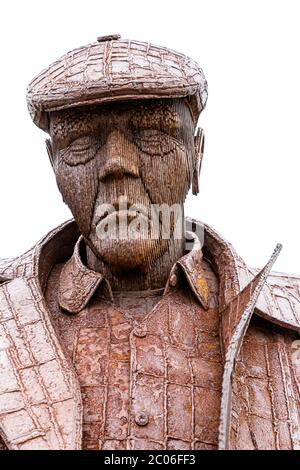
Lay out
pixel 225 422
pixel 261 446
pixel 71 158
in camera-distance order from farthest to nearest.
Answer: pixel 71 158
pixel 261 446
pixel 225 422

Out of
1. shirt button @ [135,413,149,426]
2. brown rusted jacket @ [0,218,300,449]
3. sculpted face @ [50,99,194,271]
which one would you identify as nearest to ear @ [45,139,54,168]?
sculpted face @ [50,99,194,271]

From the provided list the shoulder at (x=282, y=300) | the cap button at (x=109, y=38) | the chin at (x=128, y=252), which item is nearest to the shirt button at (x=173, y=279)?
the chin at (x=128, y=252)

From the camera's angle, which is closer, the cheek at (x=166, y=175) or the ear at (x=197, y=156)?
the cheek at (x=166, y=175)

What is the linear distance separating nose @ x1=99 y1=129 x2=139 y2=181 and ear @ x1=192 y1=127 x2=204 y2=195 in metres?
0.37

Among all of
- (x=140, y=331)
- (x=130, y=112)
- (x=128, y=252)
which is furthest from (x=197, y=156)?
(x=140, y=331)

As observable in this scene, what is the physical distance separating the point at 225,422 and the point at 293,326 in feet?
2.57

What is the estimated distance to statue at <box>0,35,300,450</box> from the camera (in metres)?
4.20

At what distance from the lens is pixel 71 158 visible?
4.52m

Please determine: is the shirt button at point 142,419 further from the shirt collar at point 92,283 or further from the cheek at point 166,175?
the cheek at point 166,175

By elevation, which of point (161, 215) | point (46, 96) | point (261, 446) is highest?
point (46, 96)

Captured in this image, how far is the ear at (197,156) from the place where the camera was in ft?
15.6

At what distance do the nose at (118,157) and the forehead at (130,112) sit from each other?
7cm
